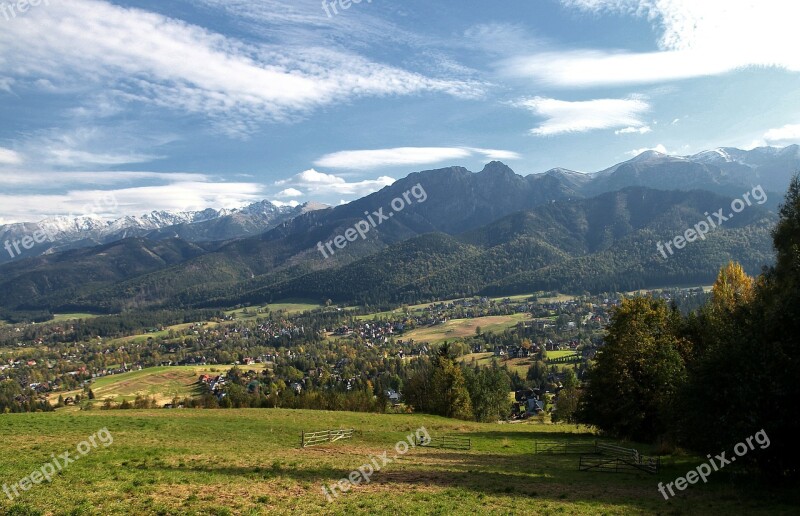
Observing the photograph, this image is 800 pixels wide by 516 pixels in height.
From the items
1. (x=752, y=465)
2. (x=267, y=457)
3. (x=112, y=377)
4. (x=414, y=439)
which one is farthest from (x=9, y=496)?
(x=112, y=377)

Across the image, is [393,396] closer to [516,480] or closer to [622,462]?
[622,462]

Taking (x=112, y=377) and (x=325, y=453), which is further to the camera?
(x=112, y=377)

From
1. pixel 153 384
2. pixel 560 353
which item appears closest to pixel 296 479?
pixel 153 384

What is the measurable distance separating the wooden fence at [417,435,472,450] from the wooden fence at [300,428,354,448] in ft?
24.9

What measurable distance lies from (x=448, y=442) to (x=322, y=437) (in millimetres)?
12350

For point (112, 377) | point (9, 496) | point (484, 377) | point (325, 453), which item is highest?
point (9, 496)

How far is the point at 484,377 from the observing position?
9419 centimetres

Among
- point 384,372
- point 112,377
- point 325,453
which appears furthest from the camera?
point 112,377

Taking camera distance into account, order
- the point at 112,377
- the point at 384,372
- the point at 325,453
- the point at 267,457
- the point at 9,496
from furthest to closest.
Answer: the point at 112,377
the point at 384,372
the point at 325,453
the point at 267,457
the point at 9,496

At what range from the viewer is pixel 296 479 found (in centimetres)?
2627

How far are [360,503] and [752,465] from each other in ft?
68.6

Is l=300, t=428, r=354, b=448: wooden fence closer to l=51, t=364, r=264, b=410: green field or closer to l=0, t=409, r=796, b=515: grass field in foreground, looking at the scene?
l=0, t=409, r=796, b=515: grass field in foreground

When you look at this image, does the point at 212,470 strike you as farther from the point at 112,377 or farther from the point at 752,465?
the point at 112,377

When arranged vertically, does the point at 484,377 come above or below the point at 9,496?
below
